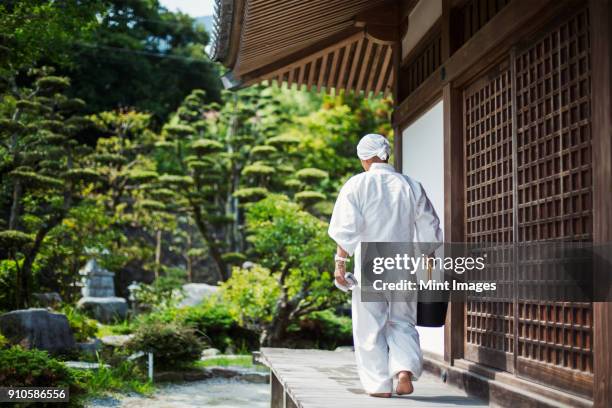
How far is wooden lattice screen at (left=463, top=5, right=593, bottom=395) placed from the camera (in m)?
2.81

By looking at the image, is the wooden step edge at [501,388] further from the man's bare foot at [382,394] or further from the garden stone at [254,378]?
the garden stone at [254,378]

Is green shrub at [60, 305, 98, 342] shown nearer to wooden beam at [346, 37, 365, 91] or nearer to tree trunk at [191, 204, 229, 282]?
wooden beam at [346, 37, 365, 91]

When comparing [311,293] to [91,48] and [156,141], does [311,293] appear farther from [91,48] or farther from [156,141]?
[91,48]

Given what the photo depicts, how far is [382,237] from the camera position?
11.6 feet

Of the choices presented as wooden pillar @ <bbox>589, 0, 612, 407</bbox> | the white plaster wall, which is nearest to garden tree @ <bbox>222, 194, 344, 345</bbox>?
the white plaster wall

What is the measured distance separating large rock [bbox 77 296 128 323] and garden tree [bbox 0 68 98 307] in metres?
1.57

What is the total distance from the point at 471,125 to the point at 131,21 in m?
20.6

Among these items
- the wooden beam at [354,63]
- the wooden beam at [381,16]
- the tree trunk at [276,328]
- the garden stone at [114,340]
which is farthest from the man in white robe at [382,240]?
the tree trunk at [276,328]

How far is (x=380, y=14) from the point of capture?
5844 mm

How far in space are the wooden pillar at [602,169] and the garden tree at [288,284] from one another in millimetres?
8930

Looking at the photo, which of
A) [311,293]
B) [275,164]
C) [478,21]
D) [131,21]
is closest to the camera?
[478,21]

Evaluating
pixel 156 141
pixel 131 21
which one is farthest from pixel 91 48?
pixel 156 141

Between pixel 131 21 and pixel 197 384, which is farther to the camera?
pixel 131 21

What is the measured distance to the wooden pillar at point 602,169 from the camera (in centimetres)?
240
